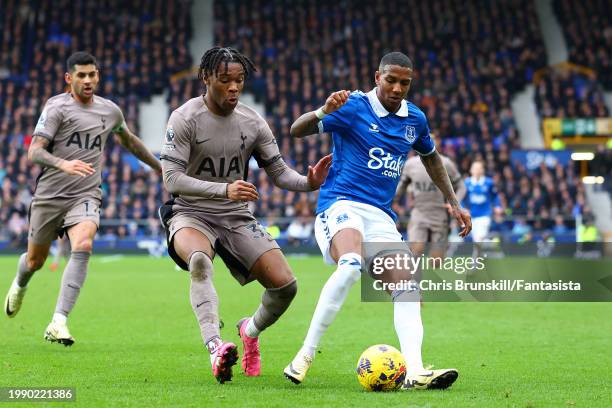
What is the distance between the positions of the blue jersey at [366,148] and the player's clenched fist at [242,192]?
825 millimetres

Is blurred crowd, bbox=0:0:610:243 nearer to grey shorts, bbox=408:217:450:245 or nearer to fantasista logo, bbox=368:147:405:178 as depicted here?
grey shorts, bbox=408:217:450:245

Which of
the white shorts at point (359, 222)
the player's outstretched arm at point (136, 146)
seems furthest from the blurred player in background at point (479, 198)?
the white shorts at point (359, 222)

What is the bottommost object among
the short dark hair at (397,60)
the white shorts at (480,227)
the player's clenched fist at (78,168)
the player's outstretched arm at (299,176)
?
the white shorts at (480,227)

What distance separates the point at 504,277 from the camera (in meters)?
19.7

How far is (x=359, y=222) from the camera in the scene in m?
7.23

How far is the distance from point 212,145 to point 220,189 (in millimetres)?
582

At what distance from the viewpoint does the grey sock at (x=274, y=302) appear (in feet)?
25.0

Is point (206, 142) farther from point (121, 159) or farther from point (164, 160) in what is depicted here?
point (121, 159)

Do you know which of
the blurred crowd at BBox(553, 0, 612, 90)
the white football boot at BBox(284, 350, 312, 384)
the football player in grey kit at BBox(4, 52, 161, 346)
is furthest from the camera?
the blurred crowd at BBox(553, 0, 612, 90)

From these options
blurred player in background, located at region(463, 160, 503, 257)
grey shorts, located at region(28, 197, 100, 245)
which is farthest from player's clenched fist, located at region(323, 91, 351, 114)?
blurred player in background, located at region(463, 160, 503, 257)

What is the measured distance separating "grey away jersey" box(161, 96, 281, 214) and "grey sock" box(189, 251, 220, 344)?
500 mm

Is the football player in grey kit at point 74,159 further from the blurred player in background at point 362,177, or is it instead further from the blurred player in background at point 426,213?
the blurred player in background at point 426,213

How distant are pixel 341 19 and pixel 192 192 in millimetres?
36392

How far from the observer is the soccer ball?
6688 millimetres
